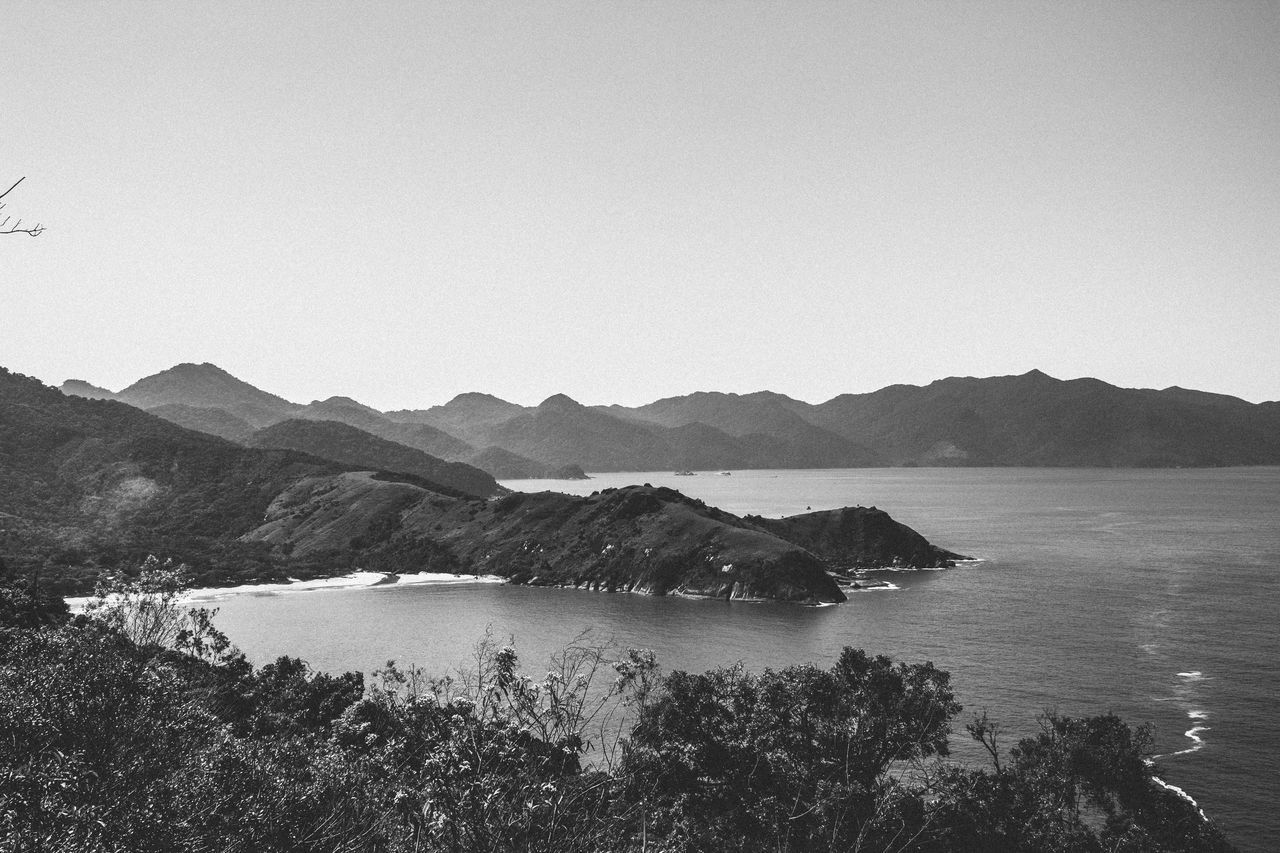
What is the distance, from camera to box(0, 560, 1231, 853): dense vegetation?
18719mm

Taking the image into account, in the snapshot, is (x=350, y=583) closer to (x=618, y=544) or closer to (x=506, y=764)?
(x=618, y=544)

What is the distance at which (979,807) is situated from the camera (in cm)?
4059

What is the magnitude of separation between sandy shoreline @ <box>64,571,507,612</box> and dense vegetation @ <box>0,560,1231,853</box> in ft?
254

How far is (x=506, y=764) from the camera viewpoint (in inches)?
1119

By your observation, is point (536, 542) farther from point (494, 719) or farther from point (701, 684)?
point (494, 719)

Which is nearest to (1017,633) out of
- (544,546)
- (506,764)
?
(506,764)

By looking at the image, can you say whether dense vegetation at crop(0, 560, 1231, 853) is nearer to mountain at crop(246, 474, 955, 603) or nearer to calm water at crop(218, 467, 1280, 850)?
calm water at crop(218, 467, 1280, 850)

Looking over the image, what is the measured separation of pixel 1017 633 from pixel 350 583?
119568mm

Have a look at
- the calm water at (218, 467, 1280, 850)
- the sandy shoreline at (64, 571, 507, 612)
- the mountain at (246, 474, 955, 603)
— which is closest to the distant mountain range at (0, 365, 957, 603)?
the mountain at (246, 474, 955, 603)

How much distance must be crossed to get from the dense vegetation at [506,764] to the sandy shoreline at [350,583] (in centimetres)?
7749

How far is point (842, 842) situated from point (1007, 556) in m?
149

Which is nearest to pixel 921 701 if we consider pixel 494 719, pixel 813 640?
pixel 494 719

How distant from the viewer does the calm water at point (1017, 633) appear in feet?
210

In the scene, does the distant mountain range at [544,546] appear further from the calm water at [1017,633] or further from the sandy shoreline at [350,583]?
the calm water at [1017,633]
